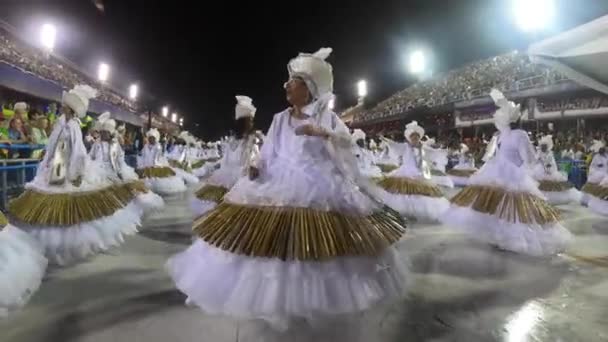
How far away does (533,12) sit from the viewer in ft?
23.1

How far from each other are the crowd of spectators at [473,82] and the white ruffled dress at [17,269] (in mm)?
20573

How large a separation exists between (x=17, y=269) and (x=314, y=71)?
2849 mm

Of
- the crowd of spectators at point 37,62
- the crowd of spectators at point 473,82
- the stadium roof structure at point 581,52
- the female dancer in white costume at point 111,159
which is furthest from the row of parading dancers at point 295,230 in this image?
the crowd of spectators at point 473,82

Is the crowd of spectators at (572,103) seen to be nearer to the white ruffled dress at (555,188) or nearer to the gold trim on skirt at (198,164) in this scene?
the white ruffled dress at (555,188)

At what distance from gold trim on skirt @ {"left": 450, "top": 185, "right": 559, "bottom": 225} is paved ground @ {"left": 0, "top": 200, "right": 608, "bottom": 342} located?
565mm

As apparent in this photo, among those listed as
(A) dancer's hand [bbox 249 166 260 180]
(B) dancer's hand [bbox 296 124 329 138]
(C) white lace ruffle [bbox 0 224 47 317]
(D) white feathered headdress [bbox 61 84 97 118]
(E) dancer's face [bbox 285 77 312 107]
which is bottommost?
(C) white lace ruffle [bbox 0 224 47 317]

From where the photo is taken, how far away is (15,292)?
327 centimetres

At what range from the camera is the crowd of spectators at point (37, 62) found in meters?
11.2

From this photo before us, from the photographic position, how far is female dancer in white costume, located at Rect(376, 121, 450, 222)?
27.7ft

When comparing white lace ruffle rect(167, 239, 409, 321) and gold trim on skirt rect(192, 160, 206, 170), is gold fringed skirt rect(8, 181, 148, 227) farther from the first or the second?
gold trim on skirt rect(192, 160, 206, 170)

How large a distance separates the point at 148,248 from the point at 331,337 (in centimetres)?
346

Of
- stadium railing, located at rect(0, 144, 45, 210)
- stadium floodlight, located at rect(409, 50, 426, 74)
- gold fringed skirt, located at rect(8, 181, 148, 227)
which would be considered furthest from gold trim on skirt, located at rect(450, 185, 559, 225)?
stadium floodlight, located at rect(409, 50, 426, 74)

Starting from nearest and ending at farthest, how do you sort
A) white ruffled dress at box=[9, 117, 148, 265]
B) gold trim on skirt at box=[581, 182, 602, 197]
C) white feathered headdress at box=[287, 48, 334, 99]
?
white feathered headdress at box=[287, 48, 334, 99] → white ruffled dress at box=[9, 117, 148, 265] → gold trim on skirt at box=[581, 182, 602, 197]

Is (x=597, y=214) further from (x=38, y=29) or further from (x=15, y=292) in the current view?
(x=38, y=29)
